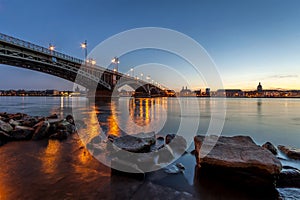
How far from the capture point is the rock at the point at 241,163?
4195 millimetres

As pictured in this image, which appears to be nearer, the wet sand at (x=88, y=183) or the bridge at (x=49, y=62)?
the wet sand at (x=88, y=183)

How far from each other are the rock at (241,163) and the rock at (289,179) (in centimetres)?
38

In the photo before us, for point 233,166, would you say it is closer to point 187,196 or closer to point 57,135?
point 187,196

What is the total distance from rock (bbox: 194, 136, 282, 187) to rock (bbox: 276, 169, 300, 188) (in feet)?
1.24

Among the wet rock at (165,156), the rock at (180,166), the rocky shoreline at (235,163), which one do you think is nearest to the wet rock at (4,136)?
the rocky shoreline at (235,163)

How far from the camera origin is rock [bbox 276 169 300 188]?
4.32 m

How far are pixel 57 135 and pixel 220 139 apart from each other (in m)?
7.48

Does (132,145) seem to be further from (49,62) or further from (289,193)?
(49,62)

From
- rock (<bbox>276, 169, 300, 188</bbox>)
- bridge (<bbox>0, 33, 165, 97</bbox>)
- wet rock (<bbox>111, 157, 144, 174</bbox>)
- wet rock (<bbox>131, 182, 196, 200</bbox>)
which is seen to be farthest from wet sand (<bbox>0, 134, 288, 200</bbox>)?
bridge (<bbox>0, 33, 165, 97</bbox>)

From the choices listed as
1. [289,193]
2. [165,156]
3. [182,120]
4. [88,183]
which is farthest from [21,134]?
[182,120]

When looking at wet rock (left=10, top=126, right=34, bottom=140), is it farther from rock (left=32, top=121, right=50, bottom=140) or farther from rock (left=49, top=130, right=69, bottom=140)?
rock (left=49, top=130, right=69, bottom=140)

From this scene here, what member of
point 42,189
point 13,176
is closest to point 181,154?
point 42,189

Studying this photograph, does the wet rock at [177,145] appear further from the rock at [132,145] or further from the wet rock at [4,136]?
the wet rock at [4,136]

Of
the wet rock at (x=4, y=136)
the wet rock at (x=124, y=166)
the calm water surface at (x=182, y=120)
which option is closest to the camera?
the wet rock at (x=124, y=166)
